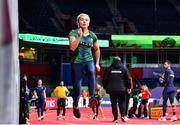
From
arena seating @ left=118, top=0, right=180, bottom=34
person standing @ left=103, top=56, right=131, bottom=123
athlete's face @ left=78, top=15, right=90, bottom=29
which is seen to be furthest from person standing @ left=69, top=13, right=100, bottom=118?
arena seating @ left=118, top=0, right=180, bottom=34

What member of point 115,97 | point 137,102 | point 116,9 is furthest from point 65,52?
point 115,97

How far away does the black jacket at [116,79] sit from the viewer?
9406 mm

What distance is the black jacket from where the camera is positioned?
9.41 metres

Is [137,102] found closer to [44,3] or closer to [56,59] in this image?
[56,59]

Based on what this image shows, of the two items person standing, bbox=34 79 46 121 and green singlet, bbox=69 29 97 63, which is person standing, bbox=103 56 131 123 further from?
person standing, bbox=34 79 46 121

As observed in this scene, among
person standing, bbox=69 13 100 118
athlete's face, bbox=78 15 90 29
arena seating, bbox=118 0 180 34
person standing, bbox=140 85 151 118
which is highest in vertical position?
arena seating, bbox=118 0 180 34

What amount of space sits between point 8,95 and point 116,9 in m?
43.0

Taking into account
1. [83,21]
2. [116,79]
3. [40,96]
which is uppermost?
[83,21]

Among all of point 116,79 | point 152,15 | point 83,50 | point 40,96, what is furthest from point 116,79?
point 152,15

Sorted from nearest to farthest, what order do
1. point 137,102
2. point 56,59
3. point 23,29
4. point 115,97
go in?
point 115,97 < point 137,102 < point 23,29 < point 56,59

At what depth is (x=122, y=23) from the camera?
42750 mm

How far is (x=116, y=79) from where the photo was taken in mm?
9516

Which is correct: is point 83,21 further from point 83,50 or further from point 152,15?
point 152,15

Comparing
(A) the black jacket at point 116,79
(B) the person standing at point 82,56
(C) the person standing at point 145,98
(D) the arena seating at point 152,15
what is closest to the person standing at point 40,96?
(C) the person standing at point 145,98
